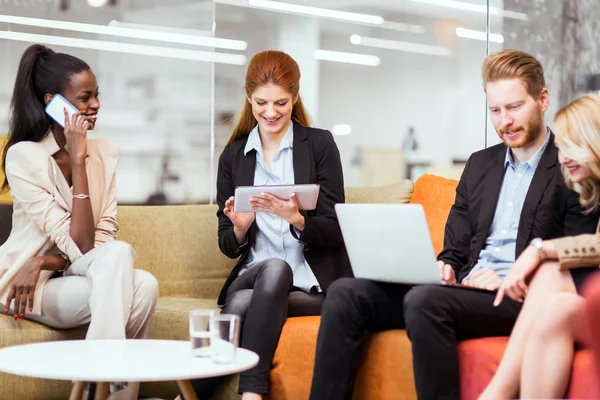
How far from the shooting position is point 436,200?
351 centimetres

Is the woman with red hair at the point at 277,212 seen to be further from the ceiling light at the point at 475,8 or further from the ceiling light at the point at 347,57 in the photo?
the ceiling light at the point at 347,57

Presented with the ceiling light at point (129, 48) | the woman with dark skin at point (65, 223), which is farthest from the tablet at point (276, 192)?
the ceiling light at point (129, 48)

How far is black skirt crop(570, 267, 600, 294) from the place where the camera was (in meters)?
2.54

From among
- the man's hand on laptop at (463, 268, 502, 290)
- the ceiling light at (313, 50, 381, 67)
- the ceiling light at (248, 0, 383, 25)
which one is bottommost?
the man's hand on laptop at (463, 268, 502, 290)

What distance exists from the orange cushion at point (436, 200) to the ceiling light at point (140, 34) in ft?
7.63

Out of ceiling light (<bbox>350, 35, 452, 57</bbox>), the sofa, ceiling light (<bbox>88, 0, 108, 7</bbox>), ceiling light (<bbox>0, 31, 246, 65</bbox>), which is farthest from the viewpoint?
ceiling light (<bbox>350, 35, 452, 57</bbox>)

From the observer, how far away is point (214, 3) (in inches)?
220

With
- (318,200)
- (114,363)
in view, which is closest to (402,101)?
(318,200)

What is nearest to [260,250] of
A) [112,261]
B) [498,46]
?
[112,261]

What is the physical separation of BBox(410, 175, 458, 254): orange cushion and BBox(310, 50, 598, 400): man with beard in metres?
0.40

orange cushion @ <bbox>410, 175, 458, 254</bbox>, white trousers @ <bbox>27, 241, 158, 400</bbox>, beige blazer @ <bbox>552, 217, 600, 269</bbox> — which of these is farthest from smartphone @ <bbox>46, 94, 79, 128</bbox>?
beige blazer @ <bbox>552, 217, 600, 269</bbox>

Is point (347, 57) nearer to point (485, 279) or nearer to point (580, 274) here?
point (485, 279)

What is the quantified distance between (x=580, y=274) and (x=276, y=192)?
104 centimetres

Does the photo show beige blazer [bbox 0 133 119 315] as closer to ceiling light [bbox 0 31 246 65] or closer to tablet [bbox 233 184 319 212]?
tablet [bbox 233 184 319 212]
